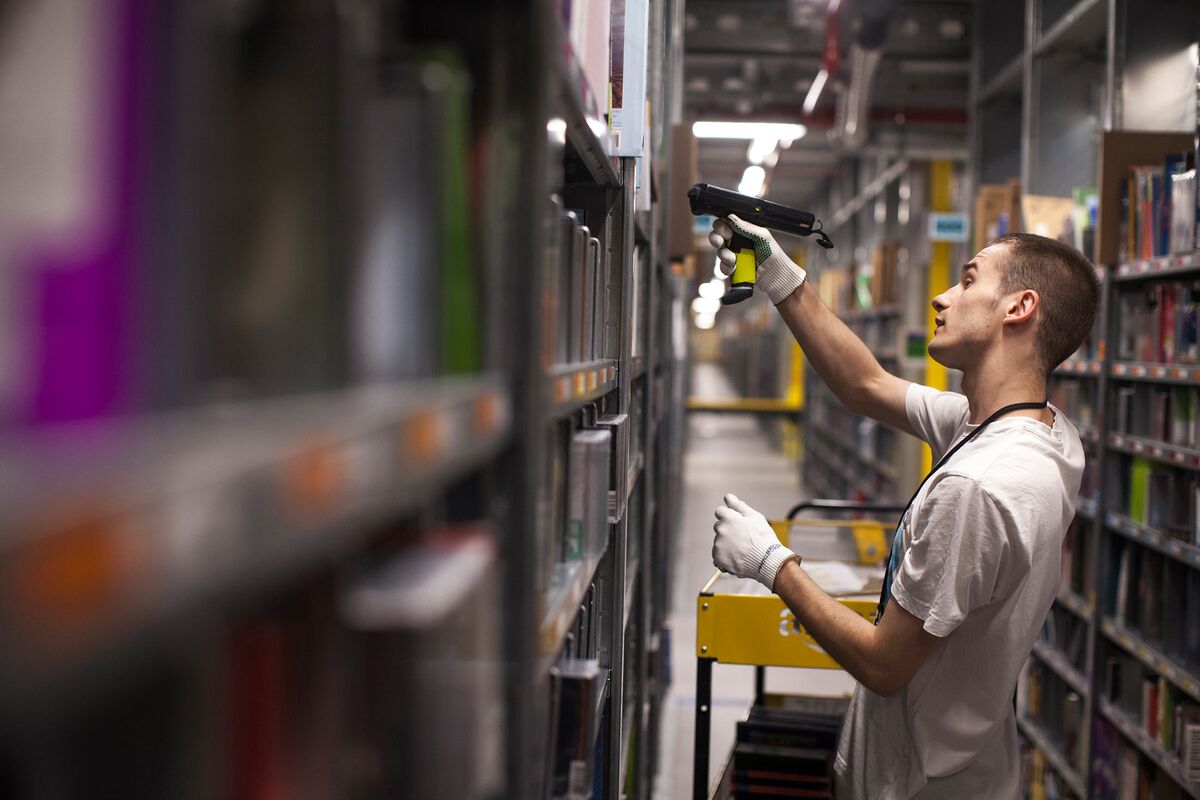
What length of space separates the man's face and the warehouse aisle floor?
2.31 m

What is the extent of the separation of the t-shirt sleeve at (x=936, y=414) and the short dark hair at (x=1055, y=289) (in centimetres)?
30

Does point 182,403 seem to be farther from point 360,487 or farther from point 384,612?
point 384,612

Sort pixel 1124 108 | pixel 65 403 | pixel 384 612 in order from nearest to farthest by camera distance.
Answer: pixel 65 403 → pixel 384 612 → pixel 1124 108

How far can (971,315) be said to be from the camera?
2205 mm

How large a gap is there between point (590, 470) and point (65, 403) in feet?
3.76

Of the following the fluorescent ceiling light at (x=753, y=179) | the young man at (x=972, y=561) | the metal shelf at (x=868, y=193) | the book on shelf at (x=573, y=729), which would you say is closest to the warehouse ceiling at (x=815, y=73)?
the metal shelf at (x=868, y=193)

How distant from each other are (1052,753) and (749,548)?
8.68 feet

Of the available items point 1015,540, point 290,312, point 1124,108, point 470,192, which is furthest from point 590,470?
point 1124,108

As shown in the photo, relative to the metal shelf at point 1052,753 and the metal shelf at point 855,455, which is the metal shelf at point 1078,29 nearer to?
the metal shelf at point 1052,753

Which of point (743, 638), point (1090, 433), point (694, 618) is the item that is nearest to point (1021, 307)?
point (743, 638)

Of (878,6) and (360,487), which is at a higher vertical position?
(878,6)

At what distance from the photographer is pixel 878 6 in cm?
563

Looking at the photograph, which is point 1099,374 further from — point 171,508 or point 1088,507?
point 171,508

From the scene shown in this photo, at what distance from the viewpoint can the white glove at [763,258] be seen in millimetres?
2541
